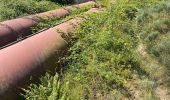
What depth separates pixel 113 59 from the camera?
24.7ft

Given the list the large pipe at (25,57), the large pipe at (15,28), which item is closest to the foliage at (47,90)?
the large pipe at (25,57)

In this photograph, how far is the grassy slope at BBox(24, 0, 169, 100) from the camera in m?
6.26

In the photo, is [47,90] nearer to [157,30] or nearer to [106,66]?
[106,66]

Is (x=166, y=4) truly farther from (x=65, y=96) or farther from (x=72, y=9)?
(x=65, y=96)

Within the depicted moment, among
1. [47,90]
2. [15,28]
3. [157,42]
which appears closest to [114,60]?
[157,42]

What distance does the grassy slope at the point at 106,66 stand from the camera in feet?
20.5

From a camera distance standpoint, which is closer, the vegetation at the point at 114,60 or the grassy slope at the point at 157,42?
the vegetation at the point at 114,60

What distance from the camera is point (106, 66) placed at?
7.29 metres

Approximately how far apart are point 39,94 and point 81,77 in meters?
1.14

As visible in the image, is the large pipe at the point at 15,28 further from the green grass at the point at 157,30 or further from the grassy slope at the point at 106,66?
the green grass at the point at 157,30

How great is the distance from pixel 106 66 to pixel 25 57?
2039mm

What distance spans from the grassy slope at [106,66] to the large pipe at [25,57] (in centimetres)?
32

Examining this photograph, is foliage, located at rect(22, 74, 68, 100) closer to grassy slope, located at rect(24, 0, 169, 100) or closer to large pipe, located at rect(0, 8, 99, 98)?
grassy slope, located at rect(24, 0, 169, 100)

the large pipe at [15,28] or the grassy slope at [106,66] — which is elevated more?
the large pipe at [15,28]
